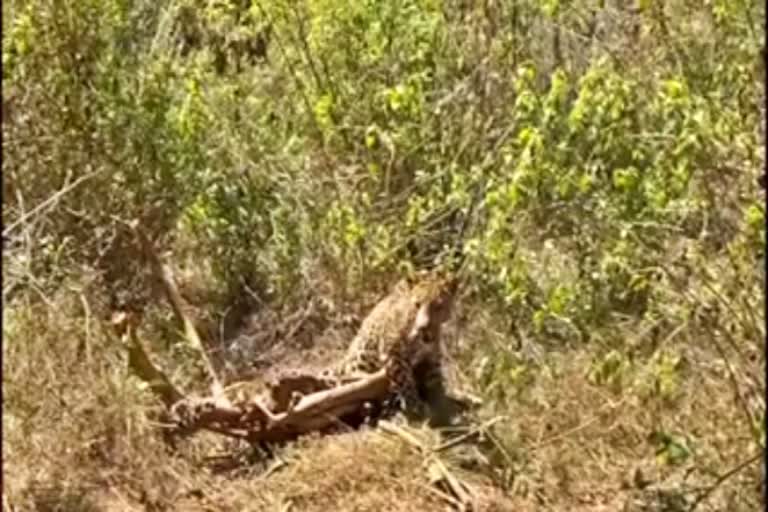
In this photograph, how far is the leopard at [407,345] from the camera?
4.55 metres

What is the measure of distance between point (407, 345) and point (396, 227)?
0.63 meters

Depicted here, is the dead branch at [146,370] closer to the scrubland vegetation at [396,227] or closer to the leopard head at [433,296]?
the scrubland vegetation at [396,227]

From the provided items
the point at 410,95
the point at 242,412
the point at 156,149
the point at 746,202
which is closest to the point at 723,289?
the point at 746,202

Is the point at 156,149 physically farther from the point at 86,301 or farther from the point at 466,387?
the point at 466,387

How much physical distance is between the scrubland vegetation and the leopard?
0.40ft

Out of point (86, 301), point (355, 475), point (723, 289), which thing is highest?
point (723, 289)

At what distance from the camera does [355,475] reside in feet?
14.0

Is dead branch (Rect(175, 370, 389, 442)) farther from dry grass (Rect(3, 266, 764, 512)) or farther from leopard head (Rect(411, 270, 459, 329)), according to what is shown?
leopard head (Rect(411, 270, 459, 329))

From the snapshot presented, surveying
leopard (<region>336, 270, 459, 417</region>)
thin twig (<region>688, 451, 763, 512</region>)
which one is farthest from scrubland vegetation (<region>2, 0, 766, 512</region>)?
leopard (<region>336, 270, 459, 417</region>)

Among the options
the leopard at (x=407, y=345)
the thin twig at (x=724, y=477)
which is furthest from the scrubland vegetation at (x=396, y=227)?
the leopard at (x=407, y=345)

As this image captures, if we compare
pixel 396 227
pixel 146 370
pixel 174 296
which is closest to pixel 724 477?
pixel 146 370

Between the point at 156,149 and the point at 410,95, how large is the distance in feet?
2.66

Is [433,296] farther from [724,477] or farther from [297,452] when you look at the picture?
[724,477]

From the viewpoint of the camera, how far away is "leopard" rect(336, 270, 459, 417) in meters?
4.55
